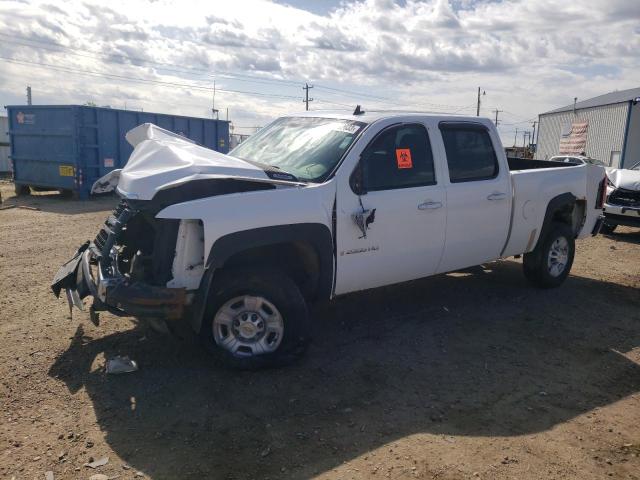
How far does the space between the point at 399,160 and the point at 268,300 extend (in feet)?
5.75

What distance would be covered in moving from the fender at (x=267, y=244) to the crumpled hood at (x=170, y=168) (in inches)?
16.1

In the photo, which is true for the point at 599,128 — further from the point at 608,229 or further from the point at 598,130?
the point at 608,229

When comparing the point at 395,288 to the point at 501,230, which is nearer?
the point at 501,230

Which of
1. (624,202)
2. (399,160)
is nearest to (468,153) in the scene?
(399,160)

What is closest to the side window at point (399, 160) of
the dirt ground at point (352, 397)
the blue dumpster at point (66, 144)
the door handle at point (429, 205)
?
the door handle at point (429, 205)

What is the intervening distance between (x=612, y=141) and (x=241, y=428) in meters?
34.3

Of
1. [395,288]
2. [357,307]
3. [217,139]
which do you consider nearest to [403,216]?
[357,307]

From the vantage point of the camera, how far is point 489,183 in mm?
5551

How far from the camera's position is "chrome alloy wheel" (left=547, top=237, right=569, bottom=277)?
664 centimetres

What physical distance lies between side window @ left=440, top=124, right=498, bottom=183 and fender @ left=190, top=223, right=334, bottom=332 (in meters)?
1.66

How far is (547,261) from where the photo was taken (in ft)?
21.7

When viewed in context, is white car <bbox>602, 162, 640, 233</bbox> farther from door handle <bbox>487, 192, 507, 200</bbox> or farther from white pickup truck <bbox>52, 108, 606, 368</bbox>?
door handle <bbox>487, 192, 507, 200</bbox>

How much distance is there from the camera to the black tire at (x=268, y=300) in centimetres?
402

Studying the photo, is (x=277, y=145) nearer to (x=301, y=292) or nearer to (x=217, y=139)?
(x=301, y=292)
